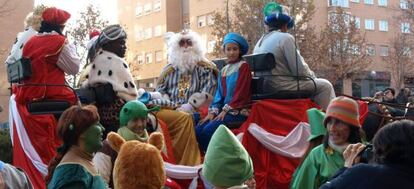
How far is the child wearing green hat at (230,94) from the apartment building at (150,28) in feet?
138

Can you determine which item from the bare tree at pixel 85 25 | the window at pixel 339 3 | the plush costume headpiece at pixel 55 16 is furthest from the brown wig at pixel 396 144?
the window at pixel 339 3

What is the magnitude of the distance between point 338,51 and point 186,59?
24959 mm

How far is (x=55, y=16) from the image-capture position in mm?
6672

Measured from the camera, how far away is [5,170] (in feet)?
10.7

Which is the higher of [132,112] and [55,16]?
[55,16]

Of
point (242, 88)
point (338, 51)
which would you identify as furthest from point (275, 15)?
point (338, 51)

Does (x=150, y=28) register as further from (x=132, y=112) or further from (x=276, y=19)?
(x=132, y=112)

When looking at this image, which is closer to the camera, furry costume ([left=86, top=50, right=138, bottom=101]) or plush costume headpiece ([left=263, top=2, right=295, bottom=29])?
furry costume ([left=86, top=50, right=138, bottom=101])

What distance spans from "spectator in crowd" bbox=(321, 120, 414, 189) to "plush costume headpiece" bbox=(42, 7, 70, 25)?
4479 millimetres

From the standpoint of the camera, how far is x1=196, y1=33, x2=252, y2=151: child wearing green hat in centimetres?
691

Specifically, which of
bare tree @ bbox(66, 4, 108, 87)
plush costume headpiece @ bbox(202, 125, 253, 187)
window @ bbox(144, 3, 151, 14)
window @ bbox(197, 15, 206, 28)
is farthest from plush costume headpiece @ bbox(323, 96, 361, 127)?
window @ bbox(144, 3, 151, 14)

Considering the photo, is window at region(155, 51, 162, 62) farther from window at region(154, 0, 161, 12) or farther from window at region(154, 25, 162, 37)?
window at region(154, 0, 161, 12)

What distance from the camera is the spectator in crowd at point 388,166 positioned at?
3.04 m

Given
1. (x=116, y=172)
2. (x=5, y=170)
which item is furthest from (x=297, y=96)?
(x=5, y=170)
